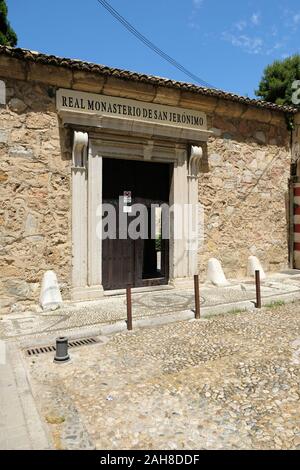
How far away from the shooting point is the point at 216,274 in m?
7.57

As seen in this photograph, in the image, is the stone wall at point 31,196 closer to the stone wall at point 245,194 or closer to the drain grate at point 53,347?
the drain grate at point 53,347

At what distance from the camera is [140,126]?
6715mm

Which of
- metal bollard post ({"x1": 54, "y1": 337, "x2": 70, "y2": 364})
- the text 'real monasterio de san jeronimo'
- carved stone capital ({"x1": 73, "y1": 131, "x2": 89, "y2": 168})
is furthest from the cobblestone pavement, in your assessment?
carved stone capital ({"x1": 73, "y1": 131, "x2": 89, "y2": 168})

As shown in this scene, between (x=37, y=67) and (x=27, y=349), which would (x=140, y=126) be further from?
(x=27, y=349)

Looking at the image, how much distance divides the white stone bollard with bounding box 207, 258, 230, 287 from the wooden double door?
36.9 inches

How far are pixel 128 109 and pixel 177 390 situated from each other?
517 centimetres

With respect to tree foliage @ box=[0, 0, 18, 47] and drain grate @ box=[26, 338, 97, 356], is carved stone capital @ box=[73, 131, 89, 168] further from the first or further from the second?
tree foliage @ box=[0, 0, 18, 47]

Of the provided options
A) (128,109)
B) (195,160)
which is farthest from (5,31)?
(195,160)

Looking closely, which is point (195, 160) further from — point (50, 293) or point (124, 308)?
point (50, 293)

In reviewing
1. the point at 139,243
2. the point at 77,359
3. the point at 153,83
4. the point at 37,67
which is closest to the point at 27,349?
the point at 77,359

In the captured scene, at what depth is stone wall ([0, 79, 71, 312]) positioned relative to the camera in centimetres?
571
